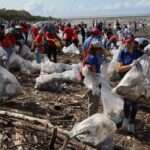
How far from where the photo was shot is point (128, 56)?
29.2 feet

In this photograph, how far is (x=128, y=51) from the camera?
8.90 metres

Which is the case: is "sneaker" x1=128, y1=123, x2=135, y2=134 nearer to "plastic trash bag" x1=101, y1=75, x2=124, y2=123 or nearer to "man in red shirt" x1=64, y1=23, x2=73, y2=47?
"plastic trash bag" x1=101, y1=75, x2=124, y2=123

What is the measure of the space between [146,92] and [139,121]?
96 cm

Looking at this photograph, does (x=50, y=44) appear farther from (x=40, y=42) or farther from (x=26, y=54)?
(x=26, y=54)

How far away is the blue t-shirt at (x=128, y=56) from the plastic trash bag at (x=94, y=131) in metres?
2.05

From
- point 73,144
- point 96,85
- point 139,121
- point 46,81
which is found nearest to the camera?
point 73,144

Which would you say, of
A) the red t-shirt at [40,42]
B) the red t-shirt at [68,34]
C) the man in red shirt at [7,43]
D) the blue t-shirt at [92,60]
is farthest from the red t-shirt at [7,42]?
the red t-shirt at [68,34]

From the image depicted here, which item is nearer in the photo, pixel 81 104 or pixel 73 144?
pixel 73 144

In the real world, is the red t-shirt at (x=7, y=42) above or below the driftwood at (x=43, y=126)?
above

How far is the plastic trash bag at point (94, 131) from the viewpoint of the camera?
22.8ft

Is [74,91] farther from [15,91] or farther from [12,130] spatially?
[12,130]

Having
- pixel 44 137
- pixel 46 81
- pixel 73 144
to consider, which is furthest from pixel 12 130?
pixel 46 81

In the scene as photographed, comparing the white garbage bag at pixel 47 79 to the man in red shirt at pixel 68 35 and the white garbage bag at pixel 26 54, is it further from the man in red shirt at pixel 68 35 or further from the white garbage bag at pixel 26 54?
the man in red shirt at pixel 68 35

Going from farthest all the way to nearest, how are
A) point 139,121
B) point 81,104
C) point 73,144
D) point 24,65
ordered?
point 24,65 < point 81,104 < point 139,121 < point 73,144
